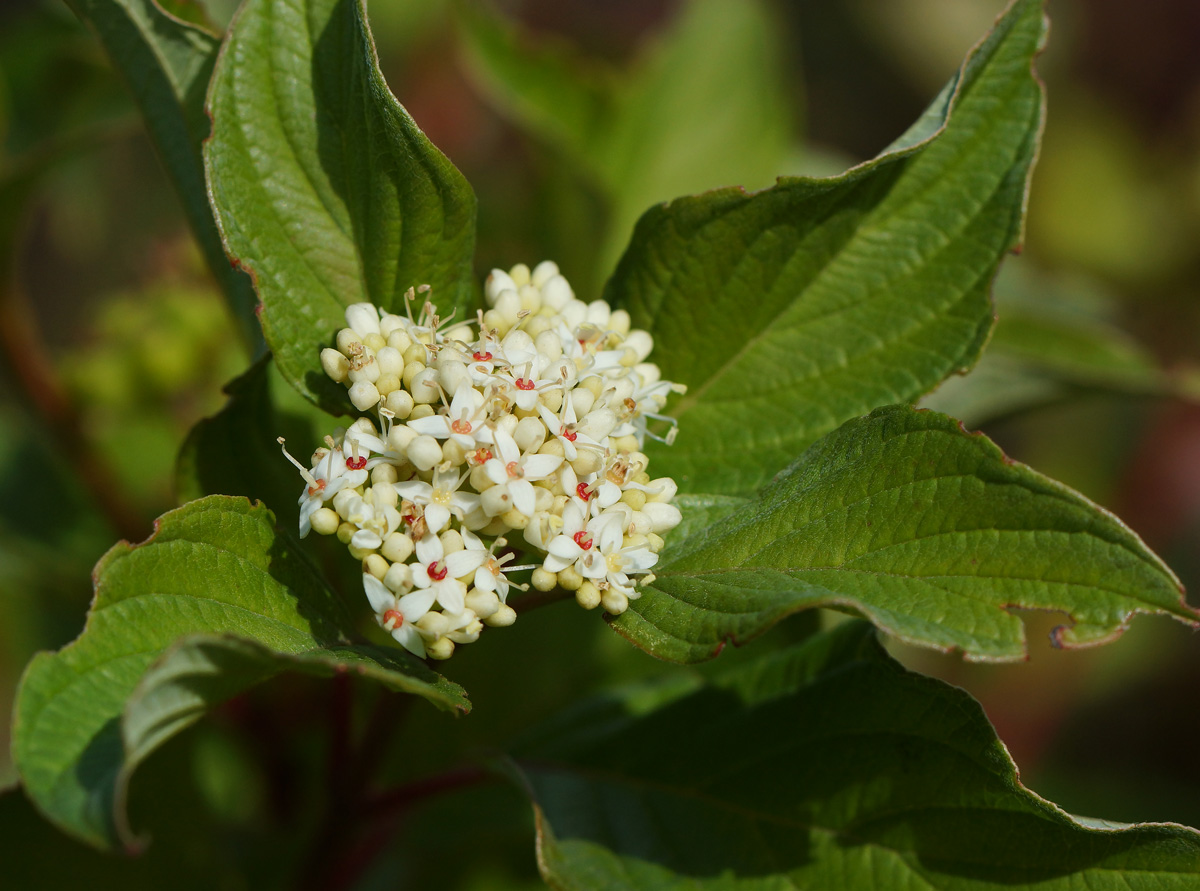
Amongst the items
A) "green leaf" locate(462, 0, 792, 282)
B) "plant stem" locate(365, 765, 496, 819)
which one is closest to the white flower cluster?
"plant stem" locate(365, 765, 496, 819)

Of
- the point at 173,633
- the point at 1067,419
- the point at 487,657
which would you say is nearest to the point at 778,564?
the point at 173,633

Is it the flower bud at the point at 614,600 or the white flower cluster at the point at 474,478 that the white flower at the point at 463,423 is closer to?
the white flower cluster at the point at 474,478

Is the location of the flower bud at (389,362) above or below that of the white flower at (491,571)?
above

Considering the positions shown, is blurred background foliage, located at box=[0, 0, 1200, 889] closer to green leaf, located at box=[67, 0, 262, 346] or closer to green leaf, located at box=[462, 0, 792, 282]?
green leaf, located at box=[462, 0, 792, 282]

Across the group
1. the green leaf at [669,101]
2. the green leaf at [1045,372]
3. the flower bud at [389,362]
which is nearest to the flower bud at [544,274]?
the flower bud at [389,362]

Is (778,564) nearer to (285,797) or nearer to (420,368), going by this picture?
(420,368)

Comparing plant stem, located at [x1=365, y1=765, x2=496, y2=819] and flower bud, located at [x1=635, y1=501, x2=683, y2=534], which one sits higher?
flower bud, located at [x1=635, y1=501, x2=683, y2=534]
